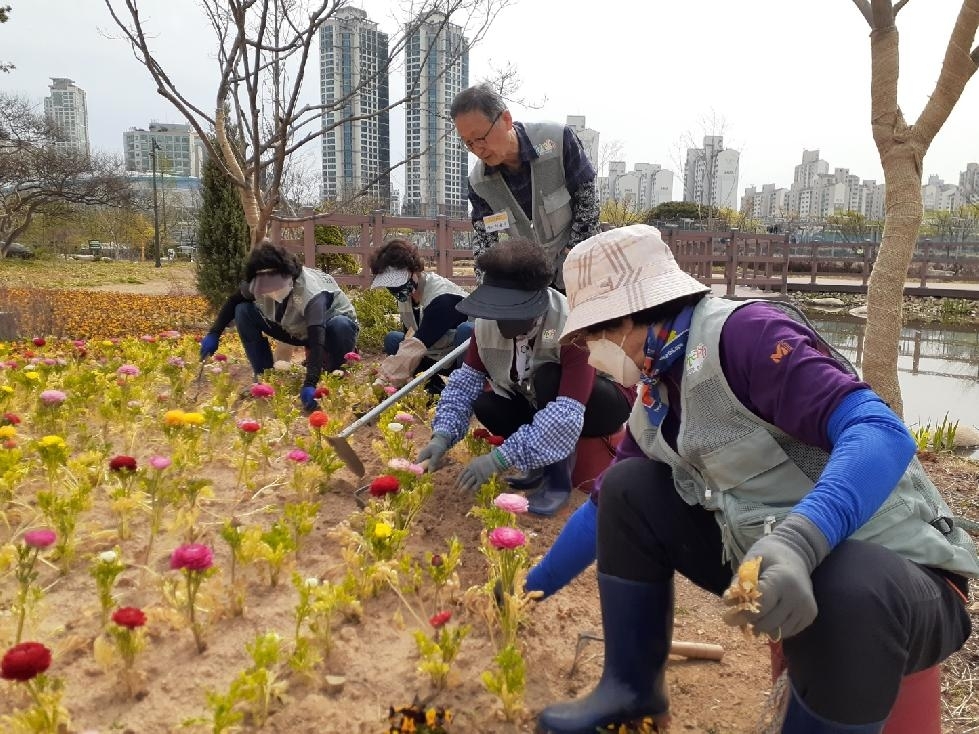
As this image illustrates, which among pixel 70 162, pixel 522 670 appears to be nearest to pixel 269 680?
pixel 522 670

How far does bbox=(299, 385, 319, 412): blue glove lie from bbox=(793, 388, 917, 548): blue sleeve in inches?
127

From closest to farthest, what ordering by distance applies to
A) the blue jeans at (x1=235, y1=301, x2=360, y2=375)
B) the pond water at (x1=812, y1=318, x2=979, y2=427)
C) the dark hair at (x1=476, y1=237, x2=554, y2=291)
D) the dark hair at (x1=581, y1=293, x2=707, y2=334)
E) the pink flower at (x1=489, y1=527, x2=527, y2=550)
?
the dark hair at (x1=581, y1=293, x2=707, y2=334) < the pink flower at (x1=489, y1=527, x2=527, y2=550) < the dark hair at (x1=476, y1=237, x2=554, y2=291) < the blue jeans at (x1=235, y1=301, x2=360, y2=375) < the pond water at (x1=812, y1=318, x2=979, y2=427)

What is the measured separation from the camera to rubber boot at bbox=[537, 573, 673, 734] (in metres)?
1.53

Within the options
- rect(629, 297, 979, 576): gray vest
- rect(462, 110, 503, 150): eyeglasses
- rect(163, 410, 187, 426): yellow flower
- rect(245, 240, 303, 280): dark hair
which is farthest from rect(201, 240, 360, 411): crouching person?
rect(629, 297, 979, 576): gray vest

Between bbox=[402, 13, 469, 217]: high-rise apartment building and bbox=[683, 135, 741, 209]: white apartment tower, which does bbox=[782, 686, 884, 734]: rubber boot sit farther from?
bbox=[683, 135, 741, 209]: white apartment tower

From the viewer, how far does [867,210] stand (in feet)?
284

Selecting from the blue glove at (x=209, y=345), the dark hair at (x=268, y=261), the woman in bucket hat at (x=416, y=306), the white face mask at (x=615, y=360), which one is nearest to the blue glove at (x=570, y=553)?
the white face mask at (x=615, y=360)

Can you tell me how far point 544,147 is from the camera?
10.4 feet

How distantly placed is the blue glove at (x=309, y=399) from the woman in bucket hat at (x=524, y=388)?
1.34 meters

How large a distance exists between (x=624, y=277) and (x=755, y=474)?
46cm

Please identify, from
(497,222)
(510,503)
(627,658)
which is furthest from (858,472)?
(497,222)

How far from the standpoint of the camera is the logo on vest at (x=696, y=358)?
1355mm

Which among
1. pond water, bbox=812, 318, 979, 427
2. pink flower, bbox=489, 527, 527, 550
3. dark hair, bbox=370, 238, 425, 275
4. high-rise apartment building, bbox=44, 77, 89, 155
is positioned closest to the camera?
pink flower, bbox=489, 527, 527, 550

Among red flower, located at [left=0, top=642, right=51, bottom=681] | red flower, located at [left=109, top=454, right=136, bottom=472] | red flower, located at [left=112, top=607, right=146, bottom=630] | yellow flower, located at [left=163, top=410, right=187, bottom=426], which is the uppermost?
yellow flower, located at [left=163, top=410, right=187, bottom=426]
